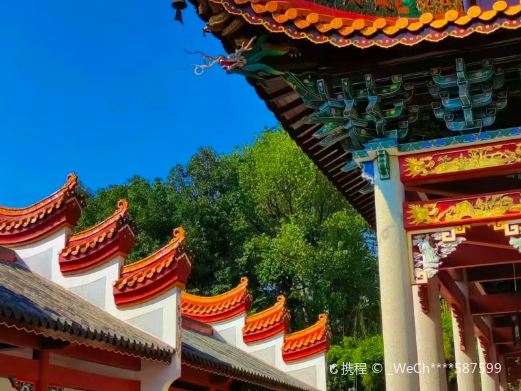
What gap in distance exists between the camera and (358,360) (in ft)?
81.7

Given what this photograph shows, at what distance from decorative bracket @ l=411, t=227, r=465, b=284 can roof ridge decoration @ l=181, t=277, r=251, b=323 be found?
402 inches

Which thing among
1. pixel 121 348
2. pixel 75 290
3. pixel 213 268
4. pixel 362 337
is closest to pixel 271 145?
pixel 213 268

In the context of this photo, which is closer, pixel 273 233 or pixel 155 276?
pixel 155 276

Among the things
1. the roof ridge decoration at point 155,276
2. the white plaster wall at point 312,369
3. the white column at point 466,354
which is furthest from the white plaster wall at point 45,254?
the white plaster wall at point 312,369

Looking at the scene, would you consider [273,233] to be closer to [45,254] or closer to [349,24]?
[45,254]

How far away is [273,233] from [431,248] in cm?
2585

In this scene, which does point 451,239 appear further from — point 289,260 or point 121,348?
point 289,260

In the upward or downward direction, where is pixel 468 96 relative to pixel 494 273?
upward

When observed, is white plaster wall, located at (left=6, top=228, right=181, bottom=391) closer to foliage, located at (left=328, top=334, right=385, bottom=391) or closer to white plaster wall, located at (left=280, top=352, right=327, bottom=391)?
white plaster wall, located at (left=280, top=352, right=327, bottom=391)

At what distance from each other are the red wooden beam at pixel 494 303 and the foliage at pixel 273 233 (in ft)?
59.0

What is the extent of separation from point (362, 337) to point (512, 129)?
22.8 metres

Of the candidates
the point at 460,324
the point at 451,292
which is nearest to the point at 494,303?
the point at 460,324

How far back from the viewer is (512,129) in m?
5.79

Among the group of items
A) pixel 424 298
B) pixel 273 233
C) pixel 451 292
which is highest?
pixel 273 233
